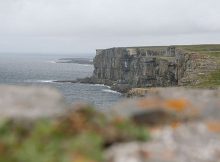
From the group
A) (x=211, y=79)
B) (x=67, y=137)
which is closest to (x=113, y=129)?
(x=67, y=137)

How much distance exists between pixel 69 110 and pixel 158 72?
187 metres

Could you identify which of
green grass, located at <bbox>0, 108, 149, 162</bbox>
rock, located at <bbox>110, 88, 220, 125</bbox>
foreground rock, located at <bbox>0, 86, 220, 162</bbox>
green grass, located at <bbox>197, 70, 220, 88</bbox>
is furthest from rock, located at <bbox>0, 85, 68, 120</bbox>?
green grass, located at <bbox>197, 70, 220, 88</bbox>

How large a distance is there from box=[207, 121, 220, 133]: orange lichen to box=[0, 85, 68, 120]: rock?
102 inches

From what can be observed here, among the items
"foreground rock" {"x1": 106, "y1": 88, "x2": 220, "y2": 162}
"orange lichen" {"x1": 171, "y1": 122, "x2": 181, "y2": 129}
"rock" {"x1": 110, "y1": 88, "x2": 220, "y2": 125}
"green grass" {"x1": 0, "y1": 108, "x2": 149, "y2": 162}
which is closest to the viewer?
"green grass" {"x1": 0, "y1": 108, "x2": 149, "y2": 162}

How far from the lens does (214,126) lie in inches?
327

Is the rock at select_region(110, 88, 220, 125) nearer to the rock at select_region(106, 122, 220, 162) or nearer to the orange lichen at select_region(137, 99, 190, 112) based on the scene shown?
the orange lichen at select_region(137, 99, 190, 112)

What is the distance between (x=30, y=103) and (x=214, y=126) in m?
3.33

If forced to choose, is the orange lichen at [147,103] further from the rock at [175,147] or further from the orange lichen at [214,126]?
the orange lichen at [214,126]

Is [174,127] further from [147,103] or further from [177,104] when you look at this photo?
[147,103]

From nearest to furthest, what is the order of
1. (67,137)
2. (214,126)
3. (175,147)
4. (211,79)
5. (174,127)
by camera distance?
1. (67,137)
2. (175,147)
3. (174,127)
4. (214,126)
5. (211,79)

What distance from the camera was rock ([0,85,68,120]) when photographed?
7781 millimetres

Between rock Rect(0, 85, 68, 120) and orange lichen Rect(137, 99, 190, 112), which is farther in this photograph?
orange lichen Rect(137, 99, 190, 112)

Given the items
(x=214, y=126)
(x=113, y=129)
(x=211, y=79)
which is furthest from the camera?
(x=211, y=79)

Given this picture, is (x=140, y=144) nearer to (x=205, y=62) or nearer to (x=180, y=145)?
(x=180, y=145)
